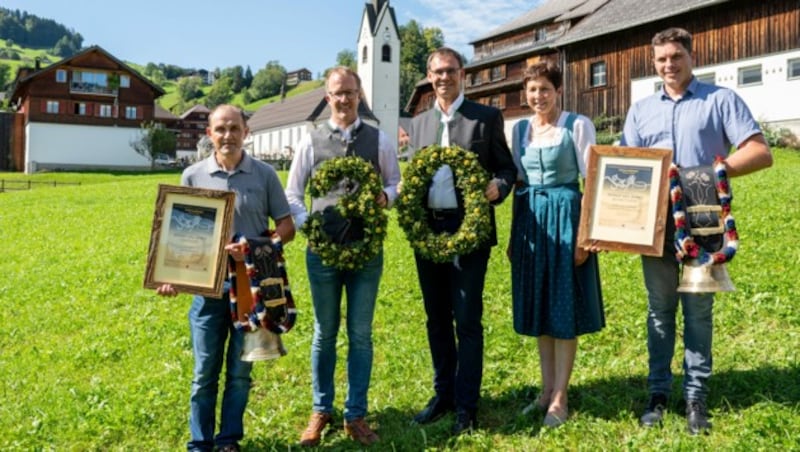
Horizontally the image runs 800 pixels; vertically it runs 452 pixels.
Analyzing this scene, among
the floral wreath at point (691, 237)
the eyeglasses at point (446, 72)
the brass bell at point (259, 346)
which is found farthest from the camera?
the eyeglasses at point (446, 72)

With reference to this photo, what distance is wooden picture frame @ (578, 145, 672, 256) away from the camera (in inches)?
178

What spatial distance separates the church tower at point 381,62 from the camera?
74.9 metres

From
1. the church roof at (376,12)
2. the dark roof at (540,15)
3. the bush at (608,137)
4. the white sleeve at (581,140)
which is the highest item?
the church roof at (376,12)

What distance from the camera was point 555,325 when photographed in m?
4.94

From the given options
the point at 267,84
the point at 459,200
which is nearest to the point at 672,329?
the point at 459,200

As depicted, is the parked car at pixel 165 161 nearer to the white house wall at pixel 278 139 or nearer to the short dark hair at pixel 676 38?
the white house wall at pixel 278 139

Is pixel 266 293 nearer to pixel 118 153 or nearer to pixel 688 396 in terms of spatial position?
pixel 688 396

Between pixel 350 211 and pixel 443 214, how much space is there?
0.72 meters

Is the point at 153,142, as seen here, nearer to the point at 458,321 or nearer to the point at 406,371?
the point at 406,371

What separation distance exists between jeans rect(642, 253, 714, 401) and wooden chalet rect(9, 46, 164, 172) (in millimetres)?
61916

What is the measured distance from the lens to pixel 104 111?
2464 inches

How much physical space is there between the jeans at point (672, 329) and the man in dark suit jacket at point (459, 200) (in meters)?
1.24

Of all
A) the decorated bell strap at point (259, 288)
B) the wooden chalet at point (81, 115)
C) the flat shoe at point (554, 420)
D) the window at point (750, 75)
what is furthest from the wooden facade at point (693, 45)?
the wooden chalet at point (81, 115)

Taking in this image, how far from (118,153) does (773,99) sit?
2163 inches
